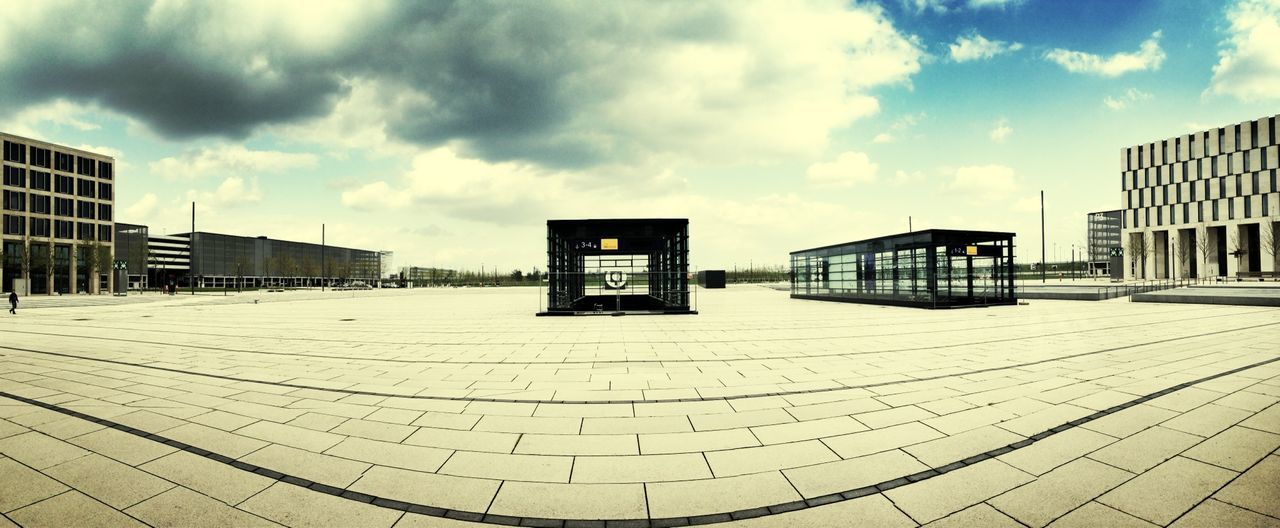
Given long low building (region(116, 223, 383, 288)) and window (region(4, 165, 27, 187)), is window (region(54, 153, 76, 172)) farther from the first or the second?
long low building (region(116, 223, 383, 288))

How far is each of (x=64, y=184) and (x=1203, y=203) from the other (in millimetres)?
148392

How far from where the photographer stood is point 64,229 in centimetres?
6569

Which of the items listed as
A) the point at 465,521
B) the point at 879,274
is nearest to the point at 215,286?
the point at 879,274

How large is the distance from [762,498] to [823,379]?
4445 millimetres

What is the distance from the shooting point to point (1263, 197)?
6281cm

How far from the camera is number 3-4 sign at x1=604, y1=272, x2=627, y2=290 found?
24516mm

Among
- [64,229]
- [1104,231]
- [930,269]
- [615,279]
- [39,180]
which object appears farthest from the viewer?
[1104,231]

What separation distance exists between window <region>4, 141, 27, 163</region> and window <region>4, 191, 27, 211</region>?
3898mm

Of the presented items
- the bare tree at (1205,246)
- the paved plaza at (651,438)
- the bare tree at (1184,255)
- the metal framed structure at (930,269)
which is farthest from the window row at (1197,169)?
the paved plaza at (651,438)

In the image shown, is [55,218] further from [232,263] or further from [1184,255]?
[1184,255]

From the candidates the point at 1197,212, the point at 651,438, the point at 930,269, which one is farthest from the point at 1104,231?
the point at 651,438

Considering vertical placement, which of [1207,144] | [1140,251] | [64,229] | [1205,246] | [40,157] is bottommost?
[1140,251]

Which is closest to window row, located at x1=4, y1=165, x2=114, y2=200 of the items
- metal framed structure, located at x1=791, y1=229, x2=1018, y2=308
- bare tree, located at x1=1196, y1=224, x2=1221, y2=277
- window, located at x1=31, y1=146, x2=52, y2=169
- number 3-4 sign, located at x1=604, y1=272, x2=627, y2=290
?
window, located at x1=31, y1=146, x2=52, y2=169

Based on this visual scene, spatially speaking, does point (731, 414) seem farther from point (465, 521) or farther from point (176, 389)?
point (176, 389)
